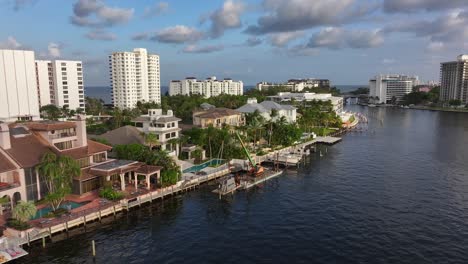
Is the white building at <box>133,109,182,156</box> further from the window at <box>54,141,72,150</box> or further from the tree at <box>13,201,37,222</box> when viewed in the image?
the tree at <box>13,201,37,222</box>

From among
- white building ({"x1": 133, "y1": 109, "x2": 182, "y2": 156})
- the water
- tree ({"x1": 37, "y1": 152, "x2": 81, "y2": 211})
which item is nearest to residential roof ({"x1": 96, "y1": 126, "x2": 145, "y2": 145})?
white building ({"x1": 133, "y1": 109, "x2": 182, "y2": 156})

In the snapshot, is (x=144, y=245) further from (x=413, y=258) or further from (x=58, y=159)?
(x=413, y=258)

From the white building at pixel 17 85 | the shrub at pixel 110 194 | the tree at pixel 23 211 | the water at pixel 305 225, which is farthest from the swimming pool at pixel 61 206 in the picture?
the white building at pixel 17 85

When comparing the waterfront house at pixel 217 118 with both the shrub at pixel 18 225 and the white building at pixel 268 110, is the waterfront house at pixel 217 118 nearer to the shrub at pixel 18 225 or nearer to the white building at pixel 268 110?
the white building at pixel 268 110

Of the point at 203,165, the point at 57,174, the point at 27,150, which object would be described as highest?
the point at 27,150

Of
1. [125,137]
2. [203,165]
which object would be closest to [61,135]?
[125,137]

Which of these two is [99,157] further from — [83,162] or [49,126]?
[49,126]
